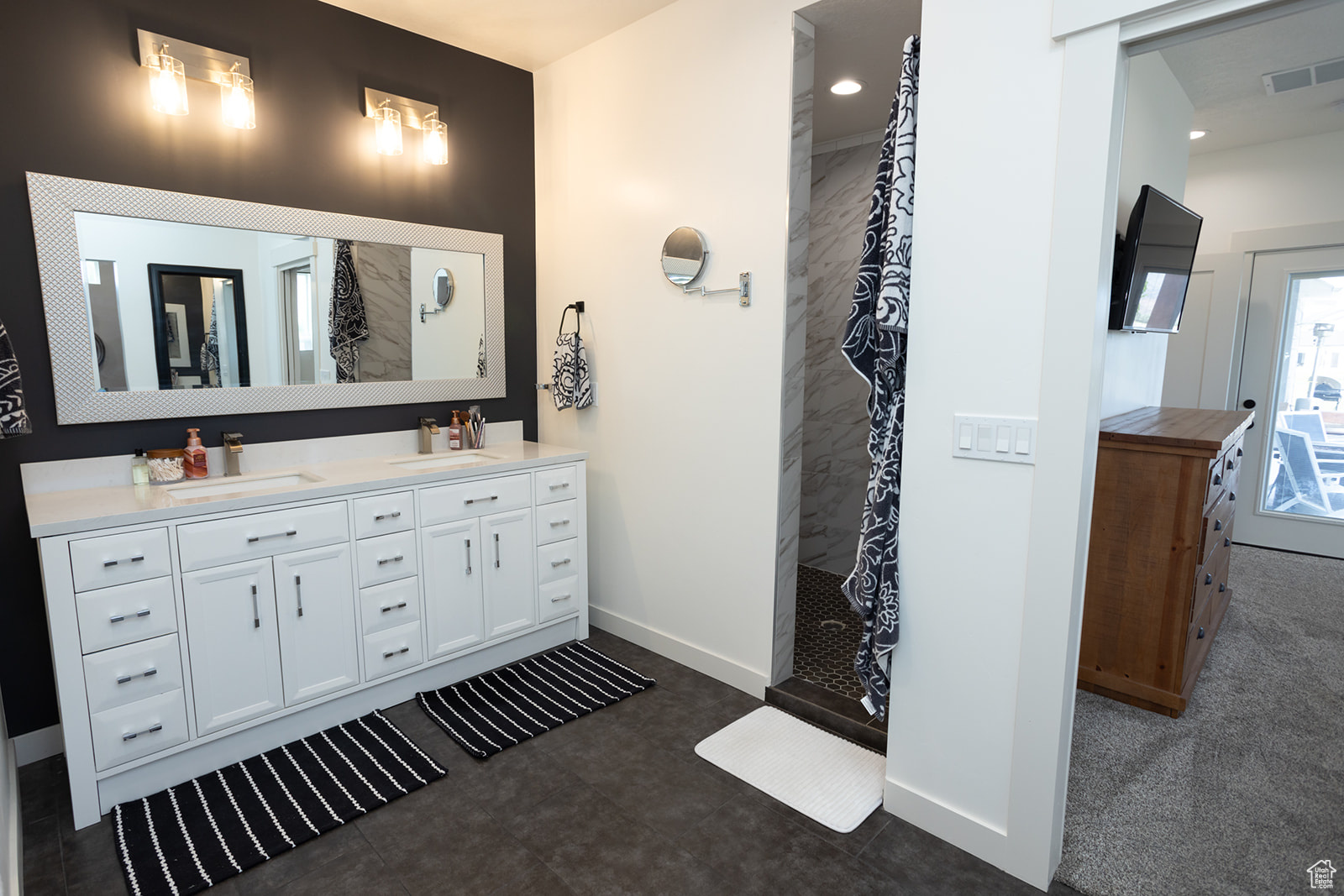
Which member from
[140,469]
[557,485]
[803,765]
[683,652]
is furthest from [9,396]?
[803,765]

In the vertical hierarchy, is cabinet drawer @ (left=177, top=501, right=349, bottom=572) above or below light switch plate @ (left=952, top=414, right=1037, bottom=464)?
below

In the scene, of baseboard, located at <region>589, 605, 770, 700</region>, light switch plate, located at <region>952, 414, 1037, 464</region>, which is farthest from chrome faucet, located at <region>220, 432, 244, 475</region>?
light switch plate, located at <region>952, 414, 1037, 464</region>

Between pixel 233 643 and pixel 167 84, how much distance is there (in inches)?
76.3

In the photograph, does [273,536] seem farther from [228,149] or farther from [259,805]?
[228,149]

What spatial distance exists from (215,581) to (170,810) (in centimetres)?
67

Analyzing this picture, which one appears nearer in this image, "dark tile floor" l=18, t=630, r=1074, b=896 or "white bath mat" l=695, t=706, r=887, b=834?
"dark tile floor" l=18, t=630, r=1074, b=896

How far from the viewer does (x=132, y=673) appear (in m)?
1.98

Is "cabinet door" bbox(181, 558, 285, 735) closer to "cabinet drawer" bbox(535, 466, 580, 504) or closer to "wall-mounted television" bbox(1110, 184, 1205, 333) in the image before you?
"cabinet drawer" bbox(535, 466, 580, 504)

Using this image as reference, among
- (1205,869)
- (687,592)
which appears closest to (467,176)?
(687,592)

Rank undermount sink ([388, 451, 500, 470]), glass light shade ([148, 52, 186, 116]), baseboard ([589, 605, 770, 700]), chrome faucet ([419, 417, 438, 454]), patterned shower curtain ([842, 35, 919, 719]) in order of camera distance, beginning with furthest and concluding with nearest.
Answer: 1. chrome faucet ([419, 417, 438, 454])
2. undermount sink ([388, 451, 500, 470])
3. baseboard ([589, 605, 770, 700])
4. glass light shade ([148, 52, 186, 116])
5. patterned shower curtain ([842, 35, 919, 719])

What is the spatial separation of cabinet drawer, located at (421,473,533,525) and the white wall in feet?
7.71

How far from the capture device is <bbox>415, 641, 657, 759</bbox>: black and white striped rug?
2447 millimetres

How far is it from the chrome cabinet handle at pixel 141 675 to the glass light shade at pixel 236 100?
1933 millimetres

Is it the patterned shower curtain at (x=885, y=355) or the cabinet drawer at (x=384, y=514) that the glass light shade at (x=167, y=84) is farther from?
the patterned shower curtain at (x=885, y=355)
